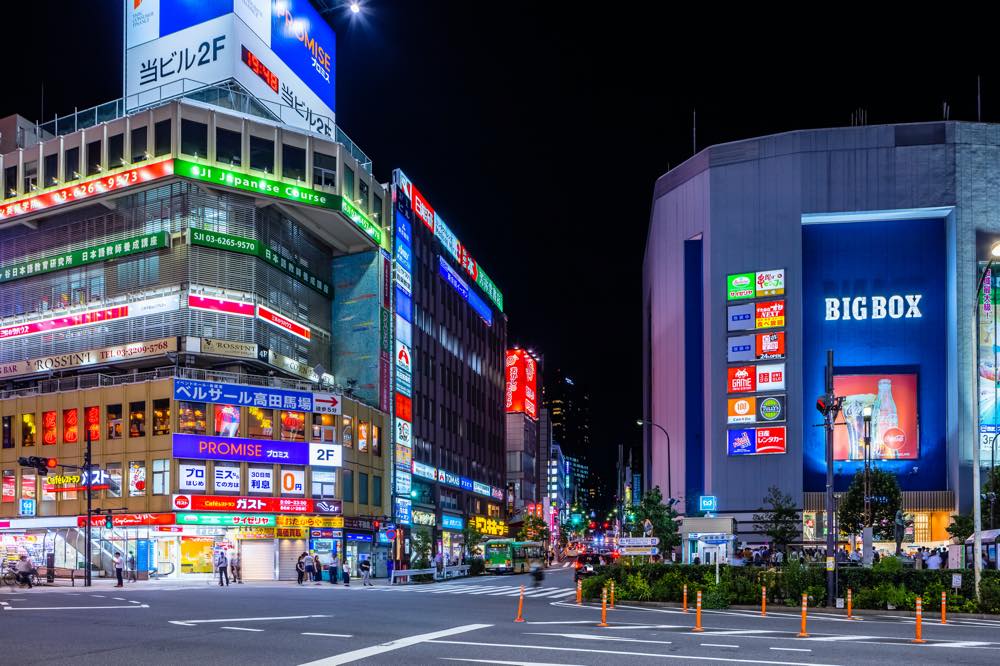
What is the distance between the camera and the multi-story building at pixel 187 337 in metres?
64.6

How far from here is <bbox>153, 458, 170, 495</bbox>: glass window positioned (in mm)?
63031

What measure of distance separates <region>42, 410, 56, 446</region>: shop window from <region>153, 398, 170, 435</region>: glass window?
8.75 m

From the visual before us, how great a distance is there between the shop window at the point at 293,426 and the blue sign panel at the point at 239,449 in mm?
633

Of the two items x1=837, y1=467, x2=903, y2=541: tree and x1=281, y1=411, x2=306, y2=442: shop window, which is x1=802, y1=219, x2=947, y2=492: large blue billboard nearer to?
x1=837, y1=467, x2=903, y2=541: tree

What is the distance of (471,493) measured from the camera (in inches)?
4274

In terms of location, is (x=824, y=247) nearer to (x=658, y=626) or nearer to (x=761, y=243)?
(x=761, y=243)

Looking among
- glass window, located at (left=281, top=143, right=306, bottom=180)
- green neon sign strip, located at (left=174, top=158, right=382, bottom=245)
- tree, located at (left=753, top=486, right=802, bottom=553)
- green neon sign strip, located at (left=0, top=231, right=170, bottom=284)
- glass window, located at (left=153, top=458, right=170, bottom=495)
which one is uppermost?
glass window, located at (left=281, top=143, right=306, bottom=180)

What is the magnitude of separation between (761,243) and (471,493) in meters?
43.9

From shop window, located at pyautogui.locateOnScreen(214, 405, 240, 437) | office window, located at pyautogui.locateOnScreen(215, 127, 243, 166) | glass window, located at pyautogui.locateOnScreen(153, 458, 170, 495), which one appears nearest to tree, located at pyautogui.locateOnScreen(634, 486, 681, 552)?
shop window, located at pyautogui.locateOnScreen(214, 405, 240, 437)

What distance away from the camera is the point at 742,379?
261 feet

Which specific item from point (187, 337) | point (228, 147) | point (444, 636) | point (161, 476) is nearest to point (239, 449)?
point (161, 476)

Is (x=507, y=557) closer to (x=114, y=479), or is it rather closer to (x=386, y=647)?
(x=114, y=479)

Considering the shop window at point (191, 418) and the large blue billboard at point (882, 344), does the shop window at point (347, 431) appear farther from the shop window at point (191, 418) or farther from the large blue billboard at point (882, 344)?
the large blue billboard at point (882, 344)

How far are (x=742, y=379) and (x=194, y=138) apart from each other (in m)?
44.6
